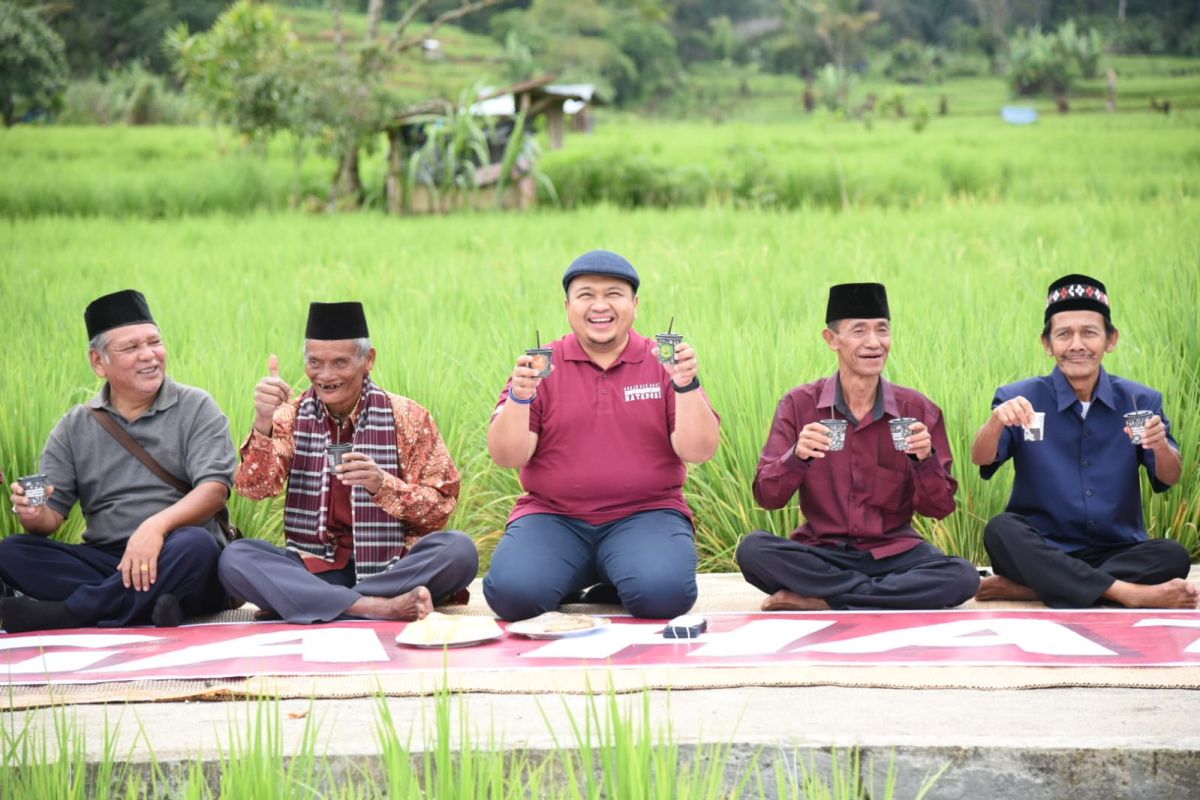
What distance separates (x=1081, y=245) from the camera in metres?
8.59

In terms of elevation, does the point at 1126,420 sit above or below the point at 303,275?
below

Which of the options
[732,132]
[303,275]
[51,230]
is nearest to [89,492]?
[303,275]

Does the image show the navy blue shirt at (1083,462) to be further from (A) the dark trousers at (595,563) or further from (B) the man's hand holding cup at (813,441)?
(A) the dark trousers at (595,563)

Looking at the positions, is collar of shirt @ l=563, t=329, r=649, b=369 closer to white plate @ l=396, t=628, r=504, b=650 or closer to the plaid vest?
the plaid vest

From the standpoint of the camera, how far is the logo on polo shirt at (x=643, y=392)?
4.10 m

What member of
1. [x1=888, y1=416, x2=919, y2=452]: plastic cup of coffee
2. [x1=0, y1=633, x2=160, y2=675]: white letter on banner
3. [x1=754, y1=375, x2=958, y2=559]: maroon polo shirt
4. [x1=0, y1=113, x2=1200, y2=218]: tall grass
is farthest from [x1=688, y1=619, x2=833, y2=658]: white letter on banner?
[x1=0, y1=113, x2=1200, y2=218]: tall grass

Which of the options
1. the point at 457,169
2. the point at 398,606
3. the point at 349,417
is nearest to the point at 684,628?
the point at 398,606

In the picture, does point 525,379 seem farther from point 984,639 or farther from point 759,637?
point 984,639

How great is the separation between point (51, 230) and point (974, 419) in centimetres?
827

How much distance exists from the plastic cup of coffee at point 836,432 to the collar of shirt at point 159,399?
1.85 meters

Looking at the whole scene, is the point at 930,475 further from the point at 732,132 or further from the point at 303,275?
the point at 732,132

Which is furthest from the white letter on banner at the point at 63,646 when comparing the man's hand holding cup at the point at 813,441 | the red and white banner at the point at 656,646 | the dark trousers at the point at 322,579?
the man's hand holding cup at the point at 813,441

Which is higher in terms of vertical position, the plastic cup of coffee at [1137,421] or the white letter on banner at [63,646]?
the plastic cup of coffee at [1137,421]

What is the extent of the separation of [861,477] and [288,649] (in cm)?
162
